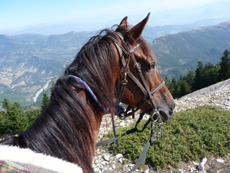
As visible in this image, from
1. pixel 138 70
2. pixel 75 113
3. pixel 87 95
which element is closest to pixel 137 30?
pixel 138 70

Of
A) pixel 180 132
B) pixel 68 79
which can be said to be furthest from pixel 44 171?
pixel 180 132

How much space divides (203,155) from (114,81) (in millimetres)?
4550

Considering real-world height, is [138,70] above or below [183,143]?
above

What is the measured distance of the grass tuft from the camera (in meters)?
4.34

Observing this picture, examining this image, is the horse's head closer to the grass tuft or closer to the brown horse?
the brown horse

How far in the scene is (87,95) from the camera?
57.6 inches

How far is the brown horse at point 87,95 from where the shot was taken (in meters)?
1.24

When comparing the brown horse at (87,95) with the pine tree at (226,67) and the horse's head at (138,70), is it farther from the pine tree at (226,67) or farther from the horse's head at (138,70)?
the pine tree at (226,67)

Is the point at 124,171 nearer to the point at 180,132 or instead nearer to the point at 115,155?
the point at 115,155

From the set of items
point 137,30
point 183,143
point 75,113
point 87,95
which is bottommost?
point 183,143

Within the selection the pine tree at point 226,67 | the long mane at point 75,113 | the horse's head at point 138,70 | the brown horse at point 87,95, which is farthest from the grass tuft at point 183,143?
the pine tree at point 226,67

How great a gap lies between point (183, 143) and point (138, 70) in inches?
173

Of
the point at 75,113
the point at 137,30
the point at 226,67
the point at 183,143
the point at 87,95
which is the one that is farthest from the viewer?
the point at 226,67

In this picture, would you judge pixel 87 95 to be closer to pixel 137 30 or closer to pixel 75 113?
pixel 75 113
